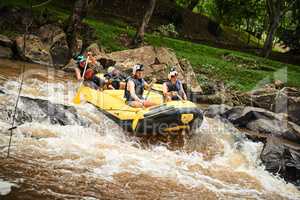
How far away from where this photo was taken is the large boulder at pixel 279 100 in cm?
1282

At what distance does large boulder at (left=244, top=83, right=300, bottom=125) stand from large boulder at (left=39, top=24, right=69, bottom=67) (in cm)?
783

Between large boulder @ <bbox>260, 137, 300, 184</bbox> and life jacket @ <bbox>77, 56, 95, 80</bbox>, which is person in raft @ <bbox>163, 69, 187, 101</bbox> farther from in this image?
large boulder @ <bbox>260, 137, 300, 184</bbox>

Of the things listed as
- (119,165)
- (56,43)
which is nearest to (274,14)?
(56,43)

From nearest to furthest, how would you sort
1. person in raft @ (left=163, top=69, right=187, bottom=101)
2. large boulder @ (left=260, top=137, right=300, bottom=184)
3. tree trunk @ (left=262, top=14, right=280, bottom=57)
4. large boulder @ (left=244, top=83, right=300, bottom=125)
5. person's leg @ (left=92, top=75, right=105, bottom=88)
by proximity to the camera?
large boulder @ (left=260, top=137, right=300, bottom=184), person in raft @ (left=163, top=69, right=187, bottom=101), person's leg @ (left=92, top=75, right=105, bottom=88), large boulder @ (left=244, top=83, right=300, bottom=125), tree trunk @ (left=262, top=14, right=280, bottom=57)

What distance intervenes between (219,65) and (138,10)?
1396 centimetres

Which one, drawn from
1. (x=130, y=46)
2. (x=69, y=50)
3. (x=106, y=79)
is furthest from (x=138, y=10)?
(x=106, y=79)

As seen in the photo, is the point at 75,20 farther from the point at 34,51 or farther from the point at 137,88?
the point at 137,88

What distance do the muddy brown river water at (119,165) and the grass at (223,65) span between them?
847 cm

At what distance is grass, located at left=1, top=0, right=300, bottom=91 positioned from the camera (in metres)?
18.7

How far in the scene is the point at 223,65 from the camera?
20391mm

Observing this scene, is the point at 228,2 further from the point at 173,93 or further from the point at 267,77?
the point at 173,93

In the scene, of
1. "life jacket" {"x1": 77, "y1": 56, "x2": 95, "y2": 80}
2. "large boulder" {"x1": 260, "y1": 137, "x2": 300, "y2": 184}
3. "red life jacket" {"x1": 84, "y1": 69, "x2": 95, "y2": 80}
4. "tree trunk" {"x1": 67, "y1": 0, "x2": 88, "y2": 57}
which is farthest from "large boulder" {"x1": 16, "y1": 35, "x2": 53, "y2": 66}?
"large boulder" {"x1": 260, "y1": 137, "x2": 300, "y2": 184}

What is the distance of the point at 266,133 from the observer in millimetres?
11242

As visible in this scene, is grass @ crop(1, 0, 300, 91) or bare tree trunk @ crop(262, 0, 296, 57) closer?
grass @ crop(1, 0, 300, 91)
